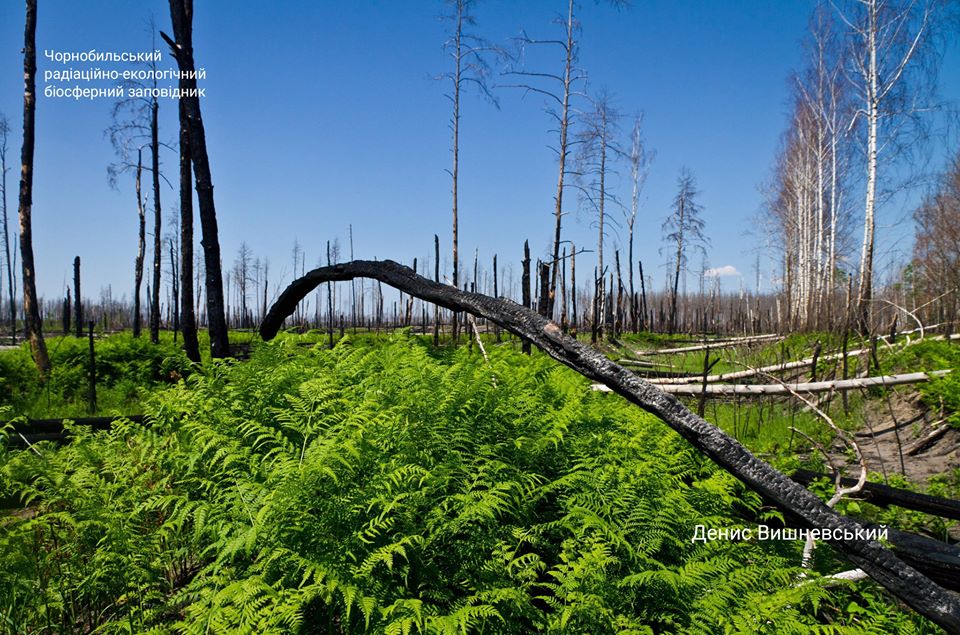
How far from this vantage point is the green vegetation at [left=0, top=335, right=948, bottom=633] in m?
2.30

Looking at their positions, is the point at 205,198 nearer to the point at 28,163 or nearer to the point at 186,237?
the point at 186,237

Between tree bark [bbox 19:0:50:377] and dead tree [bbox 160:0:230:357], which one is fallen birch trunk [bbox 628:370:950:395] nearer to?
dead tree [bbox 160:0:230:357]

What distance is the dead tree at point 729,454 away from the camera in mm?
1859

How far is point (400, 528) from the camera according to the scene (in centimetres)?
256

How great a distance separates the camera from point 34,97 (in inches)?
437

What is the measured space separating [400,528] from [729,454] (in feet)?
5.06

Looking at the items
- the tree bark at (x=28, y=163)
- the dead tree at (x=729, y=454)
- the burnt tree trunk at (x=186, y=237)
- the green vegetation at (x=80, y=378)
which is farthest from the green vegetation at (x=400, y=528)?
the tree bark at (x=28, y=163)

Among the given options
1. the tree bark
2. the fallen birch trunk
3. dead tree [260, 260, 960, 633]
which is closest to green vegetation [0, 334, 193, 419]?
the tree bark

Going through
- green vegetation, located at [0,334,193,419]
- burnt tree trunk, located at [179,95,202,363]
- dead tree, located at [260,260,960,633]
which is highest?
burnt tree trunk, located at [179,95,202,363]

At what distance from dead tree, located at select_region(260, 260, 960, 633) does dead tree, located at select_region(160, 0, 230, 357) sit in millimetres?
4913

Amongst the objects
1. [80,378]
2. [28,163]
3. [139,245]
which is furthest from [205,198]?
[139,245]

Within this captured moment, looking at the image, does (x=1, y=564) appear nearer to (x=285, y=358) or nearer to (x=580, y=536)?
(x=285, y=358)

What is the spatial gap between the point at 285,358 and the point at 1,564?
2207 millimetres

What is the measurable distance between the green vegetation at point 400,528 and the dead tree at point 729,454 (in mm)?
514
